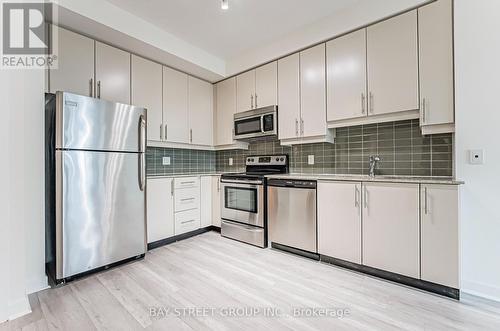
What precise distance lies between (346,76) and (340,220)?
1.55 metres

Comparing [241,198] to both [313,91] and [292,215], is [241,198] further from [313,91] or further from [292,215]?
[313,91]

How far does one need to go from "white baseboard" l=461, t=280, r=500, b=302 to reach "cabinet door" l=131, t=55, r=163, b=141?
353cm

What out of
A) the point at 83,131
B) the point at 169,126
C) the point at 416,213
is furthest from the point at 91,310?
the point at 416,213

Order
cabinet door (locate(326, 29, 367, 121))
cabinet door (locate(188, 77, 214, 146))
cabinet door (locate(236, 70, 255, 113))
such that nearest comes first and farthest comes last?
cabinet door (locate(326, 29, 367, 121)) → cabinet door (locate(236, 70, 255, 113)) → cabinet door (locate(188, 77, 214, 146))

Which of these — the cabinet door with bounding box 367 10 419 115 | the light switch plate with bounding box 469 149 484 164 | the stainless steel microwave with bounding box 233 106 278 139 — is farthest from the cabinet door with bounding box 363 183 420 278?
the stainless steel microwave with bounding box 233 106 278 139

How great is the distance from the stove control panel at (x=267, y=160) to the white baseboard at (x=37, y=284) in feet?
8.88

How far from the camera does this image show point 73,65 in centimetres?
232

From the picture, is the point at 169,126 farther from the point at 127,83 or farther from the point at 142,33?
the point at 142,33

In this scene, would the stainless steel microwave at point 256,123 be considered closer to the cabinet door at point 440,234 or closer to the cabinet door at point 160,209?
the cabinet door at point 160,209

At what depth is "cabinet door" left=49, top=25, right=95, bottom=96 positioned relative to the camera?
7.30ft

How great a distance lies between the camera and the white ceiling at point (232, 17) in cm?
231

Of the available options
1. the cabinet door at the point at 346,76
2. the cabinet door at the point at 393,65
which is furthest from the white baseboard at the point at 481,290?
the cabinet door at the point at 346,76

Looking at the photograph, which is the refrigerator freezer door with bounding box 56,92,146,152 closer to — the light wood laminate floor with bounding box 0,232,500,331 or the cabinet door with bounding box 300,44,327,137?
the light wood laminate floor with bounding box 0,232,500,331

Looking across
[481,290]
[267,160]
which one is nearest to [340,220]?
[481,290]
